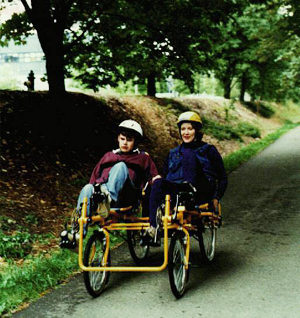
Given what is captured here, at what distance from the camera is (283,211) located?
8.52 metres

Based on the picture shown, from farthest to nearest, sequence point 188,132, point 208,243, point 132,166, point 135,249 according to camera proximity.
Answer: point 208,243, point 135,249, point 188,132, point 132,166

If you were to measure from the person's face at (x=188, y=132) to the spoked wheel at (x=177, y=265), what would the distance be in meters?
1.23

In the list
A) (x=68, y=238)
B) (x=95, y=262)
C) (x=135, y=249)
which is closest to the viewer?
(x=68, y=238)

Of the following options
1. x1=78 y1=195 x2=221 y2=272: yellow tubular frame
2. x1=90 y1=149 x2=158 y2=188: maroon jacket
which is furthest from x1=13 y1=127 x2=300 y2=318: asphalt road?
x1=90 y1=149 x2=158 y2=188: maroon jacket

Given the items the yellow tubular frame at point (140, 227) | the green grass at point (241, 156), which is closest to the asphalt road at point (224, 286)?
the yellow tubular frame at point (140, 227)

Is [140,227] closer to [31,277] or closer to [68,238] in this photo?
[68,238]

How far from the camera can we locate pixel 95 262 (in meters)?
4.79

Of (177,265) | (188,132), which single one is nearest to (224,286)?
(177,265)

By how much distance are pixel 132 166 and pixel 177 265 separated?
1.23 metres

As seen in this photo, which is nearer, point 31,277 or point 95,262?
point 95,262

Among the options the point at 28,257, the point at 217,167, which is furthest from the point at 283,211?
the point at 28,257

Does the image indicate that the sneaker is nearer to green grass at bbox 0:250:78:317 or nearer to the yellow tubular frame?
the yellow tubular frame

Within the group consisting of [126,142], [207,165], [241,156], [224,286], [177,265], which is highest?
[126,142]

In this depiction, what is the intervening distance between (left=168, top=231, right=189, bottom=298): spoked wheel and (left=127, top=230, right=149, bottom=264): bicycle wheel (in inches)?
40.3
